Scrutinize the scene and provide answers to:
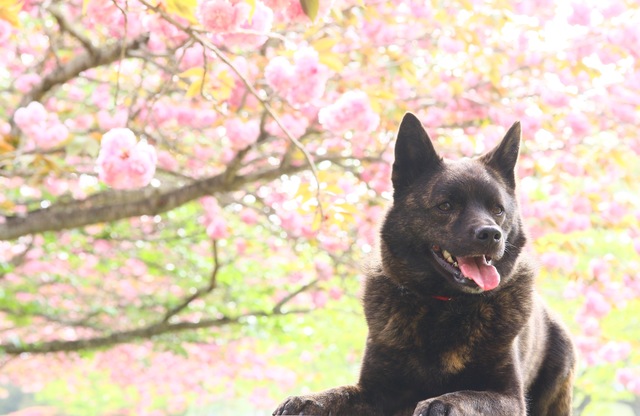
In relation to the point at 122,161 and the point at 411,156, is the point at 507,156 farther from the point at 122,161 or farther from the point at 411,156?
the point at 122,161

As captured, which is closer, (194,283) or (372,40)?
(372,40)

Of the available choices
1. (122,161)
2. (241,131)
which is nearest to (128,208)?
(241,131)

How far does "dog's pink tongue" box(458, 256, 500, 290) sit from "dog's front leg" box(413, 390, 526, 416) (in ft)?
1.29

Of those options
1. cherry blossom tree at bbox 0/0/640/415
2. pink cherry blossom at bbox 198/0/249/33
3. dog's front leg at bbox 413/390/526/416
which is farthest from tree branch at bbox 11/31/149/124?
dog's front leg at bbox 413/390/526/416

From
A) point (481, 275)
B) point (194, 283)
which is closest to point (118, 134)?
point (481, 275)

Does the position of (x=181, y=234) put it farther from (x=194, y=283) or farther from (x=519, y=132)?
(x=519, y=132)

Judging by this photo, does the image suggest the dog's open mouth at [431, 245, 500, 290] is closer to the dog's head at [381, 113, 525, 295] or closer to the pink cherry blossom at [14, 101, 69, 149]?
the dog's head at [381, 113, 525, 295]

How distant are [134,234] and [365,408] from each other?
6.28 m

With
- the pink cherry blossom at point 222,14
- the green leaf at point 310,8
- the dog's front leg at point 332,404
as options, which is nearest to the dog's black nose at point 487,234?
the dog's front leg at point 332,404

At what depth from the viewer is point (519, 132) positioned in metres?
2.90

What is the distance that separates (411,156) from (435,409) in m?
1.10

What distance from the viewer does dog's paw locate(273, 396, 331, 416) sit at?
2250 mm

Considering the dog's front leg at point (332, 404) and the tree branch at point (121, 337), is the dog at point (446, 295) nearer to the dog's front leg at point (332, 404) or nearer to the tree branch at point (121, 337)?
the dog's front leg at point (332, 404)

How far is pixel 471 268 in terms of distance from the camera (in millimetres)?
2531
